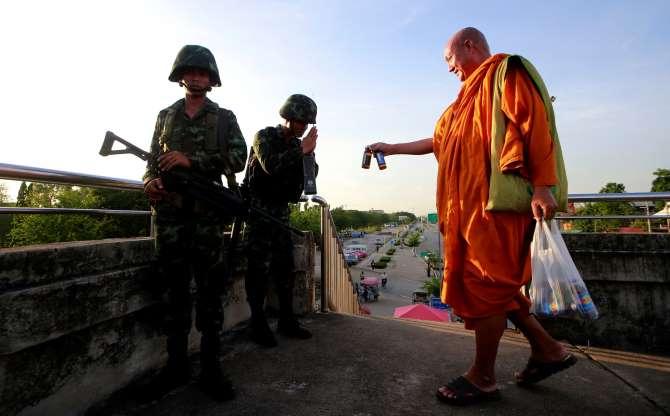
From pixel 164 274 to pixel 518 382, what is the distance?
7.37ft

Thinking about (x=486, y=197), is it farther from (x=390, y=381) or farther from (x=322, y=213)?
(x=322, y=213)

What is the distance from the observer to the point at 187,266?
2.12 m

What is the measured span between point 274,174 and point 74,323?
1.54 meters

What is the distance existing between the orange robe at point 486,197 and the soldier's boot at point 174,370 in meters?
1.61

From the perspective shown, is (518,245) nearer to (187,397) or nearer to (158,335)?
(187,397)

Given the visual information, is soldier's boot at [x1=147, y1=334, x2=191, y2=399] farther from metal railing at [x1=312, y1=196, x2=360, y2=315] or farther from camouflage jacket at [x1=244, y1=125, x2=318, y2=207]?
metal railing at [x1=312, y1=196, x2=360, y2=315]

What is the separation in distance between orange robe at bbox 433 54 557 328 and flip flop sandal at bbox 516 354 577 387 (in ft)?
1.13

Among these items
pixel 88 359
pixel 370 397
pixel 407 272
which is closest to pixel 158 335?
pixel 88 359

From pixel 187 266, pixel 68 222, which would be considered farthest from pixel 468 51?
pixel 68 222

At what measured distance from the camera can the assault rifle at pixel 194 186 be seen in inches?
79.0

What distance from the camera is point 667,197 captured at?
108 inches

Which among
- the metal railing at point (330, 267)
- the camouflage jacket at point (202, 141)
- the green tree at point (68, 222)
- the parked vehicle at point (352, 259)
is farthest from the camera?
the parked vehicle at point (352, 259)

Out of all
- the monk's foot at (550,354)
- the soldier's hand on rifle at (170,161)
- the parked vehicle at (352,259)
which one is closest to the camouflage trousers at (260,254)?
the soldier's hand on rifle at (170,161)

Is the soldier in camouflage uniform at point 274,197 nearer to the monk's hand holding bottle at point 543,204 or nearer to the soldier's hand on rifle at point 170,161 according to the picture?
the soldier's hand on rifle at point 170,161
